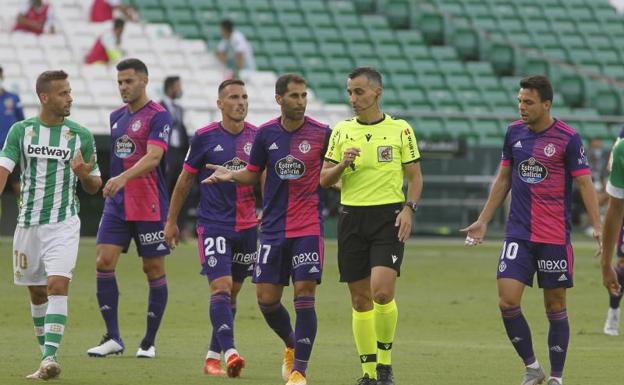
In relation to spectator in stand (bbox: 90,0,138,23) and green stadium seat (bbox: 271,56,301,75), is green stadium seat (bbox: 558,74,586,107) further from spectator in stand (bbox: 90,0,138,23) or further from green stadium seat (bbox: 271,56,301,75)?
spectator in stand (bbox: 90,0,138,23)

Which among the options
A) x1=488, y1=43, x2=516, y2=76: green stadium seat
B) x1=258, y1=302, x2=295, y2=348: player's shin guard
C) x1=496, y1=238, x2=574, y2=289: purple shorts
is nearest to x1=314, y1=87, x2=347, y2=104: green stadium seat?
x1=488, y1=43, x2=516, y2=76: green stadium seat

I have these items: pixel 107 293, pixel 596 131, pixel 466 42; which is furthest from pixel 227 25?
pixel 107 293

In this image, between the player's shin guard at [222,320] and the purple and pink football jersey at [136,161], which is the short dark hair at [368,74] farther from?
the purple and pink football jersey at [136,161]

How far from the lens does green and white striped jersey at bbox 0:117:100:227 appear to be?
34.0 ft

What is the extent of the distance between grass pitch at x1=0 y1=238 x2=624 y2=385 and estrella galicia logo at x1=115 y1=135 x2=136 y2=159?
1670 mm

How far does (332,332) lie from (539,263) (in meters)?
4.39

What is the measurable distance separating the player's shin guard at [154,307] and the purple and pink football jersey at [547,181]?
10.9 ft

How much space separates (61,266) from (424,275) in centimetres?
1062

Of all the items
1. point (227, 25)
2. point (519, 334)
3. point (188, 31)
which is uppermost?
point (188, 31)

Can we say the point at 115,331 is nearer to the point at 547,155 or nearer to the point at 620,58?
the point at 547,155

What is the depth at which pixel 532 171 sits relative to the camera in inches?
400

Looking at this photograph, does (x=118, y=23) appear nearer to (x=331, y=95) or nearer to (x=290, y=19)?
(x=331, y=95)

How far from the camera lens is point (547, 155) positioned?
1010 cm

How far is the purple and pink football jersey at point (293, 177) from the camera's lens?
1047 cm
